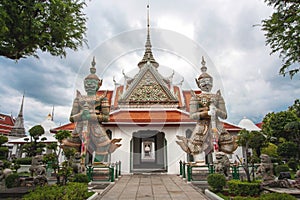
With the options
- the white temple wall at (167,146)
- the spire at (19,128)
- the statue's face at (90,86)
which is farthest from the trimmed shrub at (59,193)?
the spire at (19,128)

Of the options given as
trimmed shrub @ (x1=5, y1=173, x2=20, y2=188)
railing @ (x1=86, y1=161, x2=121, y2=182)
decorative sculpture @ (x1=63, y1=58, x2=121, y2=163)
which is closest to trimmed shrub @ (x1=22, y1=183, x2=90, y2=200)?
trimmed shrub @ (x1=5, y1=173, x2=20, y2=188)

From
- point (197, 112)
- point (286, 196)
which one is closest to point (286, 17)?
point (286, 196)

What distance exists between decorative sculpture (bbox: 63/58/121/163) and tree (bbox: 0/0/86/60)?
3908 mm

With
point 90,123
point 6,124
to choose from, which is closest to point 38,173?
point 90,123

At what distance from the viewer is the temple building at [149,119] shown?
1246 centimetres

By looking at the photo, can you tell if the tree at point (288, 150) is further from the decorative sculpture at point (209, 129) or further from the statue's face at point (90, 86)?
the statue's face at point (90, 86)

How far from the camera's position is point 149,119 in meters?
12.7

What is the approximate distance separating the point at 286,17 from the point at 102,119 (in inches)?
313

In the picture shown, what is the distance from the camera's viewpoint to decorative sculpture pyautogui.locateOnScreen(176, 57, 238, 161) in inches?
382

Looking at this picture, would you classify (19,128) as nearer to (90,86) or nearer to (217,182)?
(90,86)

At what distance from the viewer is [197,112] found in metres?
10.1

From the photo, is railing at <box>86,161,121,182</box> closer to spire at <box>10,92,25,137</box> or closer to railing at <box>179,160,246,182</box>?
railing at <box>179,160,246,182</box>

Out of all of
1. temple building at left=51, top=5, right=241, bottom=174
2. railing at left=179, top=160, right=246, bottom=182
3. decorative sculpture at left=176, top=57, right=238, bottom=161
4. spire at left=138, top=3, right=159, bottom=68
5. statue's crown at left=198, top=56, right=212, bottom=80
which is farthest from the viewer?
spire at left=138, top=3, right=159, bottom=68

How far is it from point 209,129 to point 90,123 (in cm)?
568
